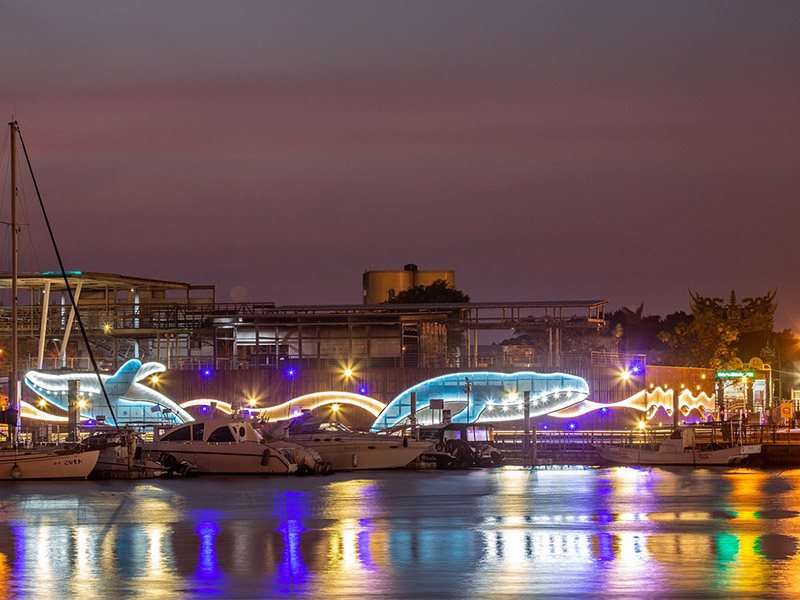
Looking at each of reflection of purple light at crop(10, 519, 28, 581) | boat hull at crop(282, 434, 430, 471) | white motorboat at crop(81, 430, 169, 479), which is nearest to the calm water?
reflection of purple light at crop(10, 519, 28, 581)

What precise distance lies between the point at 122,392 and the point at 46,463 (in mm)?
20312

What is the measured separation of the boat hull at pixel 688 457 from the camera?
154 feet

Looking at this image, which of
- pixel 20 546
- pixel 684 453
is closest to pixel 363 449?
pixel 684 453

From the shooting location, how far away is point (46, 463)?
A: 38.0 metres

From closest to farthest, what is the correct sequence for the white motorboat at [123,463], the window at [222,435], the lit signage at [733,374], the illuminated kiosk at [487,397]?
1. the white motorboat at [123,463]
2. the window at [222,435]
3. the illuminated kiosk at [487,397]
4. the lit signage at [733,374]

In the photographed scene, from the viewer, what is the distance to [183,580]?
1734 centimetres

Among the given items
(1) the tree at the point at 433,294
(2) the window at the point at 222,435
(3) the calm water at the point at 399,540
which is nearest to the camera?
(3) the calm water at the point at 399,540

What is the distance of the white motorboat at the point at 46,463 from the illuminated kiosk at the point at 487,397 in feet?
71.6

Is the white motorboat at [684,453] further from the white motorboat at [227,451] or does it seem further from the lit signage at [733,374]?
the lit signage at [733,374]

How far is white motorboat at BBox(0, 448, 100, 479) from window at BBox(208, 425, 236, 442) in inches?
165

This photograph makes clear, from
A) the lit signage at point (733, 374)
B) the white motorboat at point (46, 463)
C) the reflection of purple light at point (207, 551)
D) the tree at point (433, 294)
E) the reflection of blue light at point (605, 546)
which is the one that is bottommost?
the reflection of blue light at point (605, 546)

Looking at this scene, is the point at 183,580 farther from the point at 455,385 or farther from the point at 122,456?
the point at 455,385

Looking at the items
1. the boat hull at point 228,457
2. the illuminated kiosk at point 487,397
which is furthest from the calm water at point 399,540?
the illuminated kiosk at point 487,397

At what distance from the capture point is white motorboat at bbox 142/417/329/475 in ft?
131
